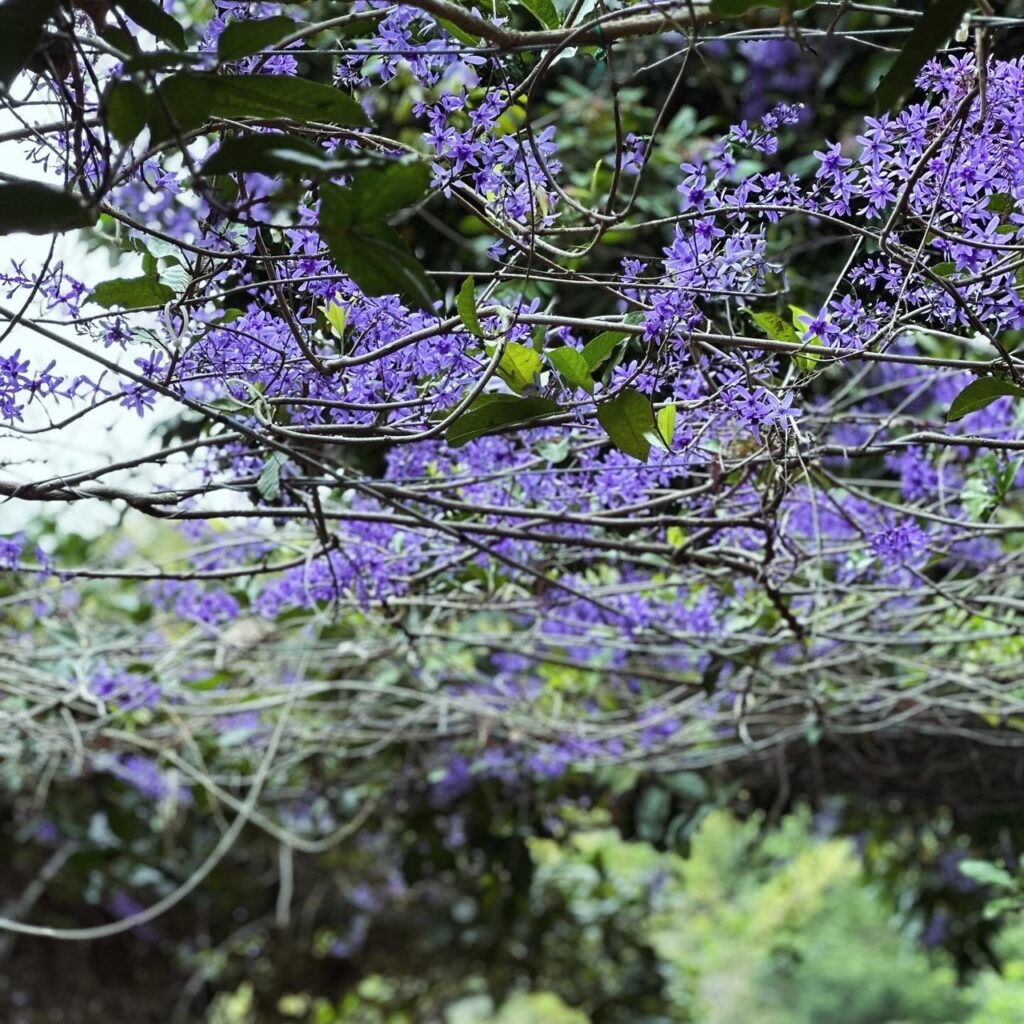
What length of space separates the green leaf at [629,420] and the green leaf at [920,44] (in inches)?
12.4

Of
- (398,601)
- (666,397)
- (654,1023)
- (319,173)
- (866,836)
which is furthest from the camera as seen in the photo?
(654,1023)

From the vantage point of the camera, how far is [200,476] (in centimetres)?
150

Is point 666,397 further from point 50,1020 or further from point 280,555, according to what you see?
point 50,1020

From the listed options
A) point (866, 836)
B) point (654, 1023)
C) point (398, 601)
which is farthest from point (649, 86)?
point (654, 1023)

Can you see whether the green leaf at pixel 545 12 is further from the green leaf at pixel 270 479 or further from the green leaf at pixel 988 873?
the green leaf at pixel 988 873

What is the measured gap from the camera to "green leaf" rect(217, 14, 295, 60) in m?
0.84

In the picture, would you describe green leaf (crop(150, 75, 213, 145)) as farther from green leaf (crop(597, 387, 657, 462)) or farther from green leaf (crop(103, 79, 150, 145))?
green leaf (crop(597, 387, 657, 462))

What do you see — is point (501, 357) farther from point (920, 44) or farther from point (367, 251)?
point (920, 44)

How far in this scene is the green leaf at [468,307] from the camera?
98 cm

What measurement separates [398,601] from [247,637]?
1.10 m

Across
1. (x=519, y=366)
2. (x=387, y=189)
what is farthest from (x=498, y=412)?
(x=387, y=189)

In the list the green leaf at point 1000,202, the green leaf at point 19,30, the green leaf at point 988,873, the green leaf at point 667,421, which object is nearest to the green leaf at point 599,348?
the green leaf at point 667,421

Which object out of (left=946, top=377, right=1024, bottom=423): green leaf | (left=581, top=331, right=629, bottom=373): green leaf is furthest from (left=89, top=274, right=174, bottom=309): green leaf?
(left=946, top=377, right=1024, bottom=423): green leaf

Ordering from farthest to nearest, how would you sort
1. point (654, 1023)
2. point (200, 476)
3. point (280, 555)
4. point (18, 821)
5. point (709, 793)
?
point (654, 1023) < point (18, 821) < point (709, 793) < point (280, 555) < point (200, 476)
